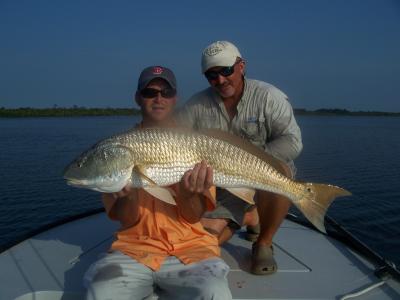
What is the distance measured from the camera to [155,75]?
3975mm

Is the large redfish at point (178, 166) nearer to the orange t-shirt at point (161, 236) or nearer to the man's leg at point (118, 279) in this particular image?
the orange t-shirt at point (161, 236)

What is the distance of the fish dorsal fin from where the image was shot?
12.8 feet

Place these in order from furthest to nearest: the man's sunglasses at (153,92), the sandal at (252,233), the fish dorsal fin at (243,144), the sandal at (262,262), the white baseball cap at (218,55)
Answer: the sandal at (252,233) → the white baseball cap at (218,55) → the sandal at (262,262) → the man's sunglasses at (153,92) → the fish dorsal fin at (243,144)

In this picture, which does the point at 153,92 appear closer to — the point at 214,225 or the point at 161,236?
the point at 161,236

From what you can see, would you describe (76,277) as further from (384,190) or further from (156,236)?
(384,190)

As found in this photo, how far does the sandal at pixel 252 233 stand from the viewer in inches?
206

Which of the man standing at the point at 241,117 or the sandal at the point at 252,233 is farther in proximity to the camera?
the sandal at the point at 252,233

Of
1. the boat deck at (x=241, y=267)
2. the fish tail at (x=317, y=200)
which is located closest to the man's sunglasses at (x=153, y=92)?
the fish tail at (x=317, y=200)

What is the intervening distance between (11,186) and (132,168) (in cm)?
1241

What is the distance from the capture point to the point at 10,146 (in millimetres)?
25172

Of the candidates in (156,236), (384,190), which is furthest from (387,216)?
(156,236)

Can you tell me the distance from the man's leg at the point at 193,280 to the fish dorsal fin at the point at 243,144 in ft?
3.58

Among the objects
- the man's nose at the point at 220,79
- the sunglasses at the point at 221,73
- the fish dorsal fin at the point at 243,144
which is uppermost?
the sunglasses at the point at 221,73

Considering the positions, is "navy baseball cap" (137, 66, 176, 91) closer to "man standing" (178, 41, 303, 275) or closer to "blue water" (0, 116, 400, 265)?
"man standing" (178, 41, 303, 275)
